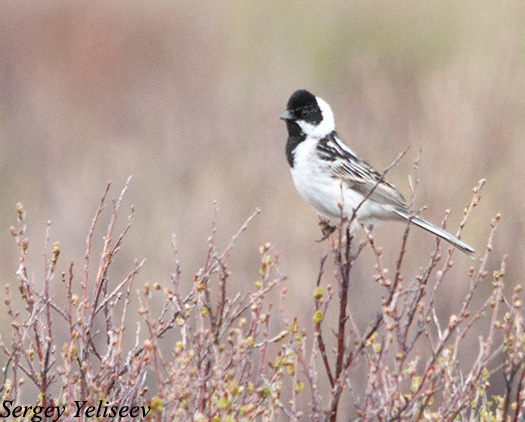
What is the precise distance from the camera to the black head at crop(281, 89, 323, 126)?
5.93 meters

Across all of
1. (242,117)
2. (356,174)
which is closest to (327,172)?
(356,174)

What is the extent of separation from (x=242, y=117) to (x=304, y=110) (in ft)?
25.7

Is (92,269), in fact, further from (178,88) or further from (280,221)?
(178,88)

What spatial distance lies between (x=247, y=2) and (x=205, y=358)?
17697 millimetres

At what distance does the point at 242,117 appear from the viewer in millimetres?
13711

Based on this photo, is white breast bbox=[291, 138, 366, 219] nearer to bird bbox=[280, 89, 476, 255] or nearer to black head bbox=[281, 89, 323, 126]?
bird bbox=[280, 89, 476, 255]

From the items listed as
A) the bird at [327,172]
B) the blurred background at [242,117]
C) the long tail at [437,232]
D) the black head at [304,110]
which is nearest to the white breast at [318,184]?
the bird at [327,172]

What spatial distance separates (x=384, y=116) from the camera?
9281mm

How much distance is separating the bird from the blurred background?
5.58 feet

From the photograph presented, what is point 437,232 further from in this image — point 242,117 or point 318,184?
point 242,117

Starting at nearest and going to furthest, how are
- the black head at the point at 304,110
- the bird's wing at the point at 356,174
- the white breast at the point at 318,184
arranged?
the white breast at the point at 318,184 < the bird's wing at the point at 356,174 < the black head at the point at 304,110

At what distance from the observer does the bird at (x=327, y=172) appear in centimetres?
569

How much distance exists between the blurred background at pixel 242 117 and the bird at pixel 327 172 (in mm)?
1701

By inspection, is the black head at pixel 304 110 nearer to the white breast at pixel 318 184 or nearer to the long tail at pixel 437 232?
the white breast at pixel 318 184
